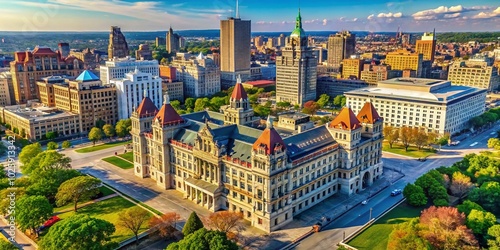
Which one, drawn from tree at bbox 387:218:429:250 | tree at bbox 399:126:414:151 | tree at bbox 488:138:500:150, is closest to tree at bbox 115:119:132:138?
tree at bbox 399:126:414:151

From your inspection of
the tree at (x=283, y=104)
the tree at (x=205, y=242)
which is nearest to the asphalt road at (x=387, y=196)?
the tree at (x=205, y=242)

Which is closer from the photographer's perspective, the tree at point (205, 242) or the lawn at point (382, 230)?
the tree at point (205, 242)

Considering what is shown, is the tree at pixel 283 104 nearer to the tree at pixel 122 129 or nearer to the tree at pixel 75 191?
the tree at pixel 122 129

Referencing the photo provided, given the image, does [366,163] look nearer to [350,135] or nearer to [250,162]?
[350,135]

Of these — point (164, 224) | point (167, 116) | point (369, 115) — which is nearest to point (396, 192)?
point (369, 115)

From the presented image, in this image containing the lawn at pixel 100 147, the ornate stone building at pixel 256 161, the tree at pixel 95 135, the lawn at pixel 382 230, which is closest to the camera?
the lawn at pixel 382 230

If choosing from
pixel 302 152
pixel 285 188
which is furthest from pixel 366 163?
pixel 285 188

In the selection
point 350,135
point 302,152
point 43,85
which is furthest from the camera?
point 43,85
